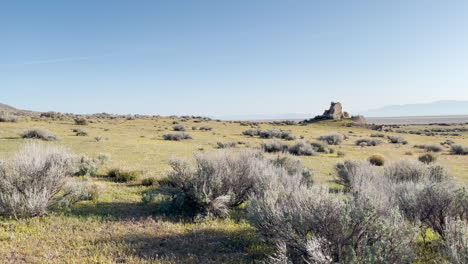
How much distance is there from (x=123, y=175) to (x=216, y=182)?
5906 millimetres

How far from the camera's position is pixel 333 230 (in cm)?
461

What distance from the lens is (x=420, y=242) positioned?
5941 mm

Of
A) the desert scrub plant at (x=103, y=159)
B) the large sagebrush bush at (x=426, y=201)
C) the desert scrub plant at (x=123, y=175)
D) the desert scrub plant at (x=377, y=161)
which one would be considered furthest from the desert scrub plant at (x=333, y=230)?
the desert scrub plant at (x=377, y=161)

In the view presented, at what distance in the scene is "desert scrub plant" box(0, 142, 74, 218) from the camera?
671 cm

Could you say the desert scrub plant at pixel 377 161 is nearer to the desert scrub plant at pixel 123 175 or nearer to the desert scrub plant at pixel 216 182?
the desert scrub plant at pixel 216 182

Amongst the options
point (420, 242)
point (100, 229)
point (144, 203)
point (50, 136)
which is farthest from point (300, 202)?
point (50, 136)

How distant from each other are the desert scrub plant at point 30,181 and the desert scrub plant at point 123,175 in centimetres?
366

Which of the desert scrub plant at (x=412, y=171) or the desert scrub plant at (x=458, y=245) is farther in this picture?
the desert scrub plant at (x=412, y=171)

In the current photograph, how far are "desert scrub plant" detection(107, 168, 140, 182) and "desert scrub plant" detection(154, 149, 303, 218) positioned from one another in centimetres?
404

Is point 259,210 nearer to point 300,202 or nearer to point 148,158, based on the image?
point 300,202

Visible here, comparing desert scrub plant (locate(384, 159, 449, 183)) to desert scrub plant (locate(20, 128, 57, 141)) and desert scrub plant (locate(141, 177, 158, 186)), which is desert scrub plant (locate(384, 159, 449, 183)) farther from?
desert scrub plant (locate(20, 128, 57, 141))

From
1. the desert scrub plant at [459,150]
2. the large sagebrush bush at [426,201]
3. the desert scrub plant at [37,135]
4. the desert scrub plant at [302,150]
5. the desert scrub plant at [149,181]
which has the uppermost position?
the desert scrub plant at [37,135]

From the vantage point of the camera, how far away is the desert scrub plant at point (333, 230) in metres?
4.02

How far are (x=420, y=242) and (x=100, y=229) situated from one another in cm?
691
